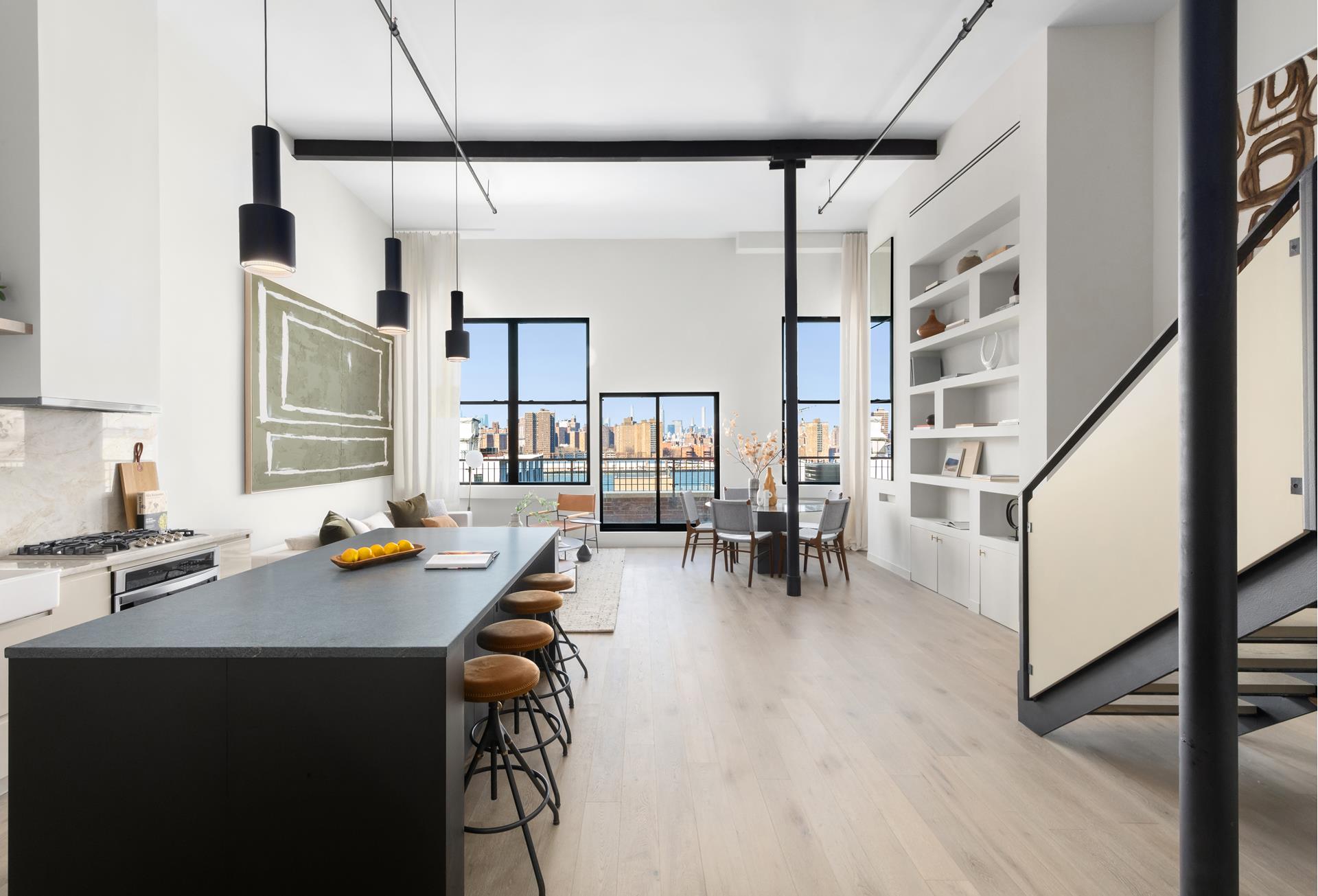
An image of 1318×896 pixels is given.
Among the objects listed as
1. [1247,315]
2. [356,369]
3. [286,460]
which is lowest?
[286,460]

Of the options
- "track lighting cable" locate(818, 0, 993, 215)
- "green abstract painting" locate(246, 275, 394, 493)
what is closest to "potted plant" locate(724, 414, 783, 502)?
"track lighting cable" locate(818, 0, 993, 215)

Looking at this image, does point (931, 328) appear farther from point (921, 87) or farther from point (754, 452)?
point (754, 452)

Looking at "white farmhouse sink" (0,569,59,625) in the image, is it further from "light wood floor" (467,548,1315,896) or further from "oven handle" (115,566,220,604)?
"light wood floor" (467,548,1315,896)

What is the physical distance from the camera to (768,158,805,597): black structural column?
216 inches

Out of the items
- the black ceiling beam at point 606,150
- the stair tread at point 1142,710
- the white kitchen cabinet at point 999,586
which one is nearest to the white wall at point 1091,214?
the white kitchen cabinet at point 999,586

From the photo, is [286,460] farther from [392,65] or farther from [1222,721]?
[1222,721]

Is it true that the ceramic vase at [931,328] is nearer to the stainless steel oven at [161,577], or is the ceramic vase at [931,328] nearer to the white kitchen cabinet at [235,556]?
the white kitchen cabinet at [235,556]

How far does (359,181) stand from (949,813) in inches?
282

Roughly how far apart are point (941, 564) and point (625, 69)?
193 inches

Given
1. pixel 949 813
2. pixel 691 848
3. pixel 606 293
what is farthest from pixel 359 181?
pixel 949 813

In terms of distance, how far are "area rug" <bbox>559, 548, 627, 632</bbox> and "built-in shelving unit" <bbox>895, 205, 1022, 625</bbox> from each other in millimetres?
2950

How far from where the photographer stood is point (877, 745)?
275 cm

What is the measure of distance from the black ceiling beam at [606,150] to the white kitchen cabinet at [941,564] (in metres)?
3.59

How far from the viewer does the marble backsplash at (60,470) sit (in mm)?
2912
